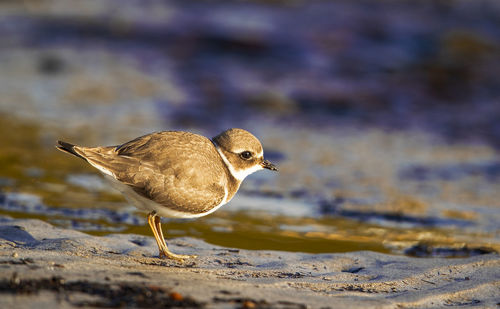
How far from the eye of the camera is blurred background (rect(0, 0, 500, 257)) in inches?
296

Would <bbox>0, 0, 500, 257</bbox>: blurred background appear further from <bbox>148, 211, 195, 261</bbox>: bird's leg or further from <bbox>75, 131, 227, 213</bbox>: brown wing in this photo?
<bbox>75, 131, 227, 213</bbox>: brown wing

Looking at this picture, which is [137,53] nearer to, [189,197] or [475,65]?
[475,65]

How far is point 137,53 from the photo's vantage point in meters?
18.0

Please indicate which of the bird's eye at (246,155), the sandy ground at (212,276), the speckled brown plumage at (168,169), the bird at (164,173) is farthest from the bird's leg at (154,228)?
the bird's eye at (246,155)

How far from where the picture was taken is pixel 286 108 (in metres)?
14.7

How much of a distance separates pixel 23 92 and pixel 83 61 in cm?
330

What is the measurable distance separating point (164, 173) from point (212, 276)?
110 cm

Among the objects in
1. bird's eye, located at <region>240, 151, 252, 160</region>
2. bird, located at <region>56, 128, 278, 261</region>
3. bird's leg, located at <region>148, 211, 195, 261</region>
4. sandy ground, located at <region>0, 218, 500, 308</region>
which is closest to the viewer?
sandy ground, located at <region>0, 218, 500, 308</region>

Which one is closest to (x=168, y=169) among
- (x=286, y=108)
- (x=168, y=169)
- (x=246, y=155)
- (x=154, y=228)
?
(x=168, y=169)

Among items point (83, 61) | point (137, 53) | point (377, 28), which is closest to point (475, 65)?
point (377, 28)

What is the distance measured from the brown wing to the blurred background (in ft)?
3.84

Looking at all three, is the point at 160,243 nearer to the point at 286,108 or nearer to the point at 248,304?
the point at 248,304

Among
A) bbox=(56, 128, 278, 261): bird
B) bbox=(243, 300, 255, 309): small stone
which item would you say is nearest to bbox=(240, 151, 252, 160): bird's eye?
bbox=(56, 128, 278, 261): bird

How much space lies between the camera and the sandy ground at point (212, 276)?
3.84m
